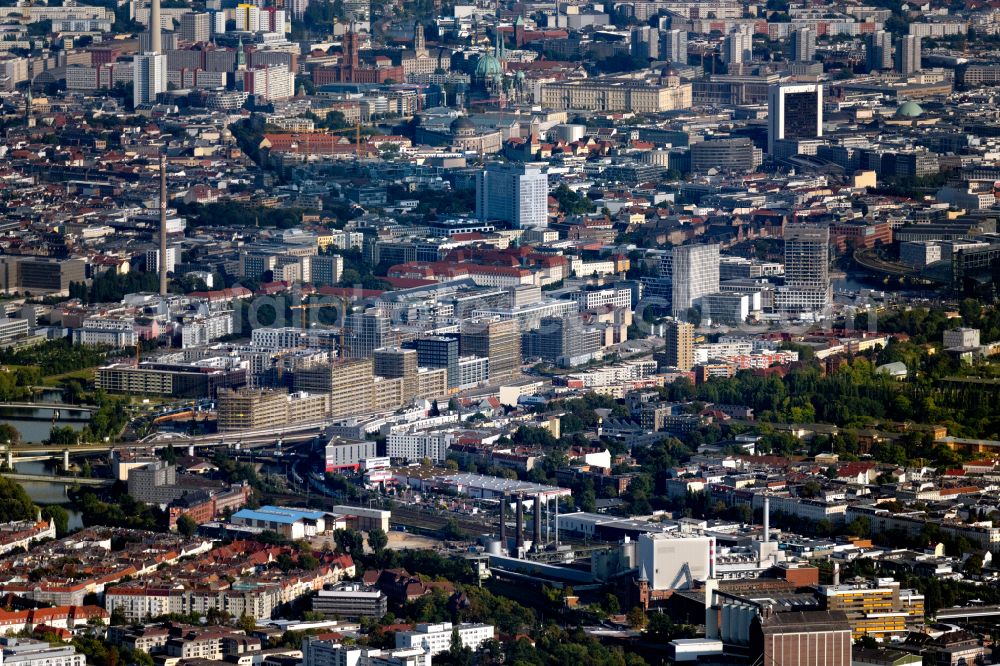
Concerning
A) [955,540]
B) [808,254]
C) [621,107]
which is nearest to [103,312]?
[808,254]

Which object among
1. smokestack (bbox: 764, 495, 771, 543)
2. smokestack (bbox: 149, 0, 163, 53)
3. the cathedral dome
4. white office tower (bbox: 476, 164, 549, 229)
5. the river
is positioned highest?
smokestack (bbox: 149, 0, 163, 53)

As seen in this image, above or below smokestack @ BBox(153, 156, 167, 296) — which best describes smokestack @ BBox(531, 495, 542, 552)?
below

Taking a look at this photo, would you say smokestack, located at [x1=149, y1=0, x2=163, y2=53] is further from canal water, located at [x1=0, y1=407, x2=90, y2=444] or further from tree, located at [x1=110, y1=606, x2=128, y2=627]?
tree, located at [x1=110, y1=606, x2=128, y2=627]

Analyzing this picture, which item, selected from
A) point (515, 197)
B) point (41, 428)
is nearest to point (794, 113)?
point (515, 197)

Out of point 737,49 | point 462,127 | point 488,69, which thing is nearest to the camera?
point 462,127

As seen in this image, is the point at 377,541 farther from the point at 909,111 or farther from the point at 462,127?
the point at 909,111

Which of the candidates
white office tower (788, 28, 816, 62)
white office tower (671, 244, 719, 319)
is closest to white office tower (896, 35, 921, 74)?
white office tower (788, 28, 816, 62)

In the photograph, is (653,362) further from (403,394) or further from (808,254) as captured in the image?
(808,254)
